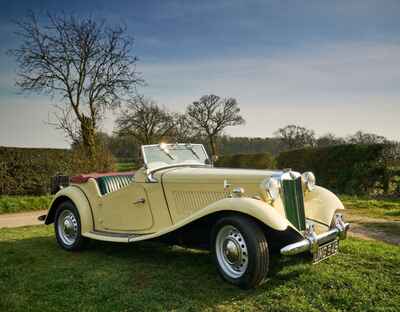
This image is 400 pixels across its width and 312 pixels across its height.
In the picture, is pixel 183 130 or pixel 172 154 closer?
pixel 172 154

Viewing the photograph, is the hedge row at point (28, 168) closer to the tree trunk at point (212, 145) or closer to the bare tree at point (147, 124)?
the bare tree at point (147, 124)

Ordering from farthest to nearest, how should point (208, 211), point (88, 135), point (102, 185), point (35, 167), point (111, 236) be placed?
1. point (88, 135)
2. point (35, 167)
3. point (102, 185)
4. point (111, 236)
5. point (208, 211)

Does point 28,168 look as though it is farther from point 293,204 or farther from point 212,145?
point 212,145

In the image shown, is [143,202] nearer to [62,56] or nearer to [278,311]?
[278,311]

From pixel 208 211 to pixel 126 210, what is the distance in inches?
66.9

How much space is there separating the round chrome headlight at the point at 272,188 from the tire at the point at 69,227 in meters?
3.07

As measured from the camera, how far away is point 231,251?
3.76 m

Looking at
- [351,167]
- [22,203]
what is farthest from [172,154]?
[351,167]

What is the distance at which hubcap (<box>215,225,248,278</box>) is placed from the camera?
370 cm

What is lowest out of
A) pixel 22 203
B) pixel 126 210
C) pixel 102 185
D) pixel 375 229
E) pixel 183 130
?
pixel 375 229

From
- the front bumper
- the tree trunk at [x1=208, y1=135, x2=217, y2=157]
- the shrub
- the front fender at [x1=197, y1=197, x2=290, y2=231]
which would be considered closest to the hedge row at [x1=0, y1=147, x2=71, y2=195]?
the shrub

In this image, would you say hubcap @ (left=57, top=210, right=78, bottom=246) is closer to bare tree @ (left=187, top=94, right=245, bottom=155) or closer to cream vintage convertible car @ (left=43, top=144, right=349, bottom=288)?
cream vintage convertible car @ (left=43, top=144, right=349, bottom=288)

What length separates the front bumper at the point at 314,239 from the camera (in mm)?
3492

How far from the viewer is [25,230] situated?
764 cm
